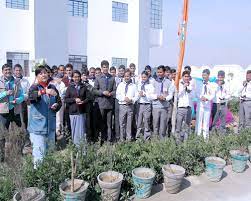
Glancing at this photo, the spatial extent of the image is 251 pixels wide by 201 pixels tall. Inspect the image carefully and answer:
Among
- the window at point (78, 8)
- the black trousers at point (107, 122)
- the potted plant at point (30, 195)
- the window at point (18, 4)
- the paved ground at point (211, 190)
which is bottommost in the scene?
the paved ground at point (211, 190)

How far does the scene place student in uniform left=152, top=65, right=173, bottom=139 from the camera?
630cm

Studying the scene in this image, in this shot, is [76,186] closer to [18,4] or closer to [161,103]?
[161,103]

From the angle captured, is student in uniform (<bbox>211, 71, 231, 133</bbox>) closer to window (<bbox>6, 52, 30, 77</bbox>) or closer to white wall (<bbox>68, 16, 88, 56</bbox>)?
window (<bbox>6, 52, 30, 77</bbox>)

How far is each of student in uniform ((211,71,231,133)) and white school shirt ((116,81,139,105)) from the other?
2096mm

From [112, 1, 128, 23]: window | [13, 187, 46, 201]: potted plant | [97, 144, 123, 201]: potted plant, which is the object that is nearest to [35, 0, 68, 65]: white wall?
[112, 1, 128, 23]: window

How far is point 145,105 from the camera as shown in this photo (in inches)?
253

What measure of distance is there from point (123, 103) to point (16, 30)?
27.3 ft

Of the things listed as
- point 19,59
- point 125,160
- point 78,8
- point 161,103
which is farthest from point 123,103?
point 78,8

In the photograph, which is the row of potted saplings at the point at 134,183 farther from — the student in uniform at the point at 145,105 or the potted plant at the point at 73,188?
the student in uniform at the point at 145,105

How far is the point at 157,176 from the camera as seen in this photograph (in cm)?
429

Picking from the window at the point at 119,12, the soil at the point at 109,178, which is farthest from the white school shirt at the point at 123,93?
the window at the point at 119,12

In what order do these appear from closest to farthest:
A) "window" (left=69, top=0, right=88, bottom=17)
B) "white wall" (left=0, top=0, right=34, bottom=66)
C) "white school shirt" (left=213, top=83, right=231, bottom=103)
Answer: "white school shirt" (left=213, top=83, right=231, bottom=103) < "white wall" (left=0, top=0, right=34, bottom=66) < "window" (left=69, top=0, right=88, bottom=17)

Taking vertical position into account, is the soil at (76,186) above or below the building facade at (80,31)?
below

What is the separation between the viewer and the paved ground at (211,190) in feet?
13.3
